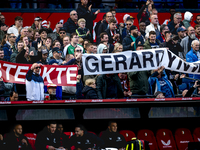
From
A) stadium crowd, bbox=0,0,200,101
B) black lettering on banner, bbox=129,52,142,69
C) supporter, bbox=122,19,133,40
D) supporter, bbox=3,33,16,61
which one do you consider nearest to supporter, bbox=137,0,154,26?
stadium crowd, bbox=0,0,200,101

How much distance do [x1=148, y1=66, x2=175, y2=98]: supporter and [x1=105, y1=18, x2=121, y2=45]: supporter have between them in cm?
288

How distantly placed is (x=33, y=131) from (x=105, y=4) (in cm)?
764

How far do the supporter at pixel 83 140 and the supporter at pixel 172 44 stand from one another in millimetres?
3929

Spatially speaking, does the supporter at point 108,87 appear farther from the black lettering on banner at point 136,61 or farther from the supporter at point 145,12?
the supporter at point 145,12

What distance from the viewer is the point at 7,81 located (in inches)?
356

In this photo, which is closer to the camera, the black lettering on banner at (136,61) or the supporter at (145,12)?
the black lettering on banner at (136,61)

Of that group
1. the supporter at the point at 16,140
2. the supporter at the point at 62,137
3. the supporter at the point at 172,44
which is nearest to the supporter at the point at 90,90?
the supporter at the point at 62,137

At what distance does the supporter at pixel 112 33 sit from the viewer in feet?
39.4

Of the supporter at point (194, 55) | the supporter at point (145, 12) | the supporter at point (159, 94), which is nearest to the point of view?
the supporter at point (159, 94)

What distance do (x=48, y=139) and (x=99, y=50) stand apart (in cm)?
321

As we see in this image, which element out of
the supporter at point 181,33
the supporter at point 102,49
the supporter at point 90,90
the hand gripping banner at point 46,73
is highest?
the supporter at point 181,33

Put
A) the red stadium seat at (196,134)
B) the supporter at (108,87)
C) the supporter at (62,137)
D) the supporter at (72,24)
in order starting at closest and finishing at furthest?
1. the supporter at (62,137)
2. the supporter at (108,87)
3. the red stadium seat at (196,134)
4. the supporter at (72,24)

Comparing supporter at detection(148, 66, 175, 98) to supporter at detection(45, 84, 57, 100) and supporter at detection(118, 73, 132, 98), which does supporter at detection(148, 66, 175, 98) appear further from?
supporter at detection(45, 84, 57, 100)

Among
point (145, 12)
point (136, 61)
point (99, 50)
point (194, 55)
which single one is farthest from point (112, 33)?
point (136, 61)
